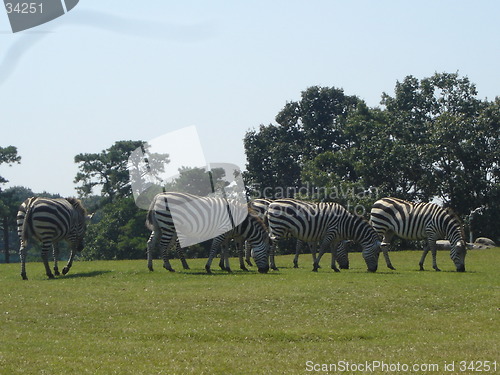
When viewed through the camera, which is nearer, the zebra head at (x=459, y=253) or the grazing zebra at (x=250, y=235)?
the grazing zebra at (x=250, y=235)

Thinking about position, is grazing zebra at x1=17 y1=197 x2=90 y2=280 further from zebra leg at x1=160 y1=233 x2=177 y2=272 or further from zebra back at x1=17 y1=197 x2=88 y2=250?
→ zebra leg at x1=160 y1=233 x2=177 y2=272

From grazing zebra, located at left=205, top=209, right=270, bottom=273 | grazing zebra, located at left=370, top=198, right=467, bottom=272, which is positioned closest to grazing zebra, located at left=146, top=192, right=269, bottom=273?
grazing zebra, located at left=205, top=209, right=270, bottom=273

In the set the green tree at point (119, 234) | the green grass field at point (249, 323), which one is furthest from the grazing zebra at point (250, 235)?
the green tree at point (119, 234)

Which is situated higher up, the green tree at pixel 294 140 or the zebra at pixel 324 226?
the green tree at pixel 294 140

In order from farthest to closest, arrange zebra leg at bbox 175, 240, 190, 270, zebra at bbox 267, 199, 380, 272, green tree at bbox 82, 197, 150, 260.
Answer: green tree at bbox 82, 197, 150, 260 → zebra leg at bbox 175, 240, 190, 270 → zebra at bbox 267, 199, 380, 272

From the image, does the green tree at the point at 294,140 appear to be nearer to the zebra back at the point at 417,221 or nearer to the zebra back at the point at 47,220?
the zebra back at the point at 417,221

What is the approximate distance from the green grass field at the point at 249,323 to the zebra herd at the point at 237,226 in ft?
6.08

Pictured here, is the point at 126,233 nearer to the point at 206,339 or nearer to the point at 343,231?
the point at 343,231

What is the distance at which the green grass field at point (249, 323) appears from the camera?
1177cm

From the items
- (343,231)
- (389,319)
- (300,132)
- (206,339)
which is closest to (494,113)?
(300,132)

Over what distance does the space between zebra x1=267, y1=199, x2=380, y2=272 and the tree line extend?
794 inches

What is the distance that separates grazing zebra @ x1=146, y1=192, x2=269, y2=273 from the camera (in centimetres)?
2470

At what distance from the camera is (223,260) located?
84.4ft

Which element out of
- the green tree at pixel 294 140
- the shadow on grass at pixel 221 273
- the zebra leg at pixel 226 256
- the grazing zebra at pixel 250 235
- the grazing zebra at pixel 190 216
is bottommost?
the shadow on grass at pixel 221 273
